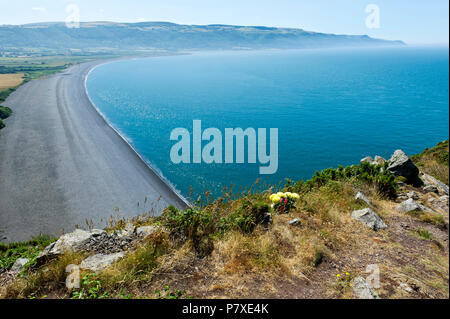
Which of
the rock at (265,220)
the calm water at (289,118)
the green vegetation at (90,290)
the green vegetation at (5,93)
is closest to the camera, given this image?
the green vegetation at (90,290)

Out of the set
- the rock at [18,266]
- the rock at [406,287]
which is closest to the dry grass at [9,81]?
the rock at [18,266]

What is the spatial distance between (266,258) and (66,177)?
2977 cm

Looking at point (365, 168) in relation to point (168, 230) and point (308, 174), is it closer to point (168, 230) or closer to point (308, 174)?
point (168, 230)

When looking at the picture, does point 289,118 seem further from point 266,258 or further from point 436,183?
point 266,258

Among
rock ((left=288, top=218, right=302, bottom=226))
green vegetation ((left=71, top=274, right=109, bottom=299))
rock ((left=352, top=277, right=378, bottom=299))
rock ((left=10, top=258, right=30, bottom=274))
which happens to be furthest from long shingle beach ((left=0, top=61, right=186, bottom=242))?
rock ((left=352, top=277, right=378, bottom=299))

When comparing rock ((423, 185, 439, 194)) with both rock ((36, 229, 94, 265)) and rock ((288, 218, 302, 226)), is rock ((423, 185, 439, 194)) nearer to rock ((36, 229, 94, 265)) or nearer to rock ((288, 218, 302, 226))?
rock ((288, 218, 302, 226))

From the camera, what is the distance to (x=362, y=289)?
182 inches

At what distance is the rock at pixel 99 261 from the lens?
5.62 metres

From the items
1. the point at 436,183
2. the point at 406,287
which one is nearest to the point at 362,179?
the point at 436,183

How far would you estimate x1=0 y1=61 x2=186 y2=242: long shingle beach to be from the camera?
21.9 meters

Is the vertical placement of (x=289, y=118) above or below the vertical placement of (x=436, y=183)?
below

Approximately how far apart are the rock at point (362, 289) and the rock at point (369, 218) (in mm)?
2485

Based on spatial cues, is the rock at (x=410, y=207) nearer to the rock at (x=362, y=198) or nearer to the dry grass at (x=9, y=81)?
the rock at (x=362, y=198)
